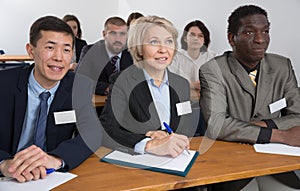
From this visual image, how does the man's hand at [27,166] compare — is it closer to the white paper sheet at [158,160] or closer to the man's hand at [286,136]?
the white paper sheet at [158,160]

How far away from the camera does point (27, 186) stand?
1.34m

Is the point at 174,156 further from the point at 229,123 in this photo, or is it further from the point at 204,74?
the point at 204,74

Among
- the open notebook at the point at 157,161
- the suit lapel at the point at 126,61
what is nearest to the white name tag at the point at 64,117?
the open notebook at the point at 157,161

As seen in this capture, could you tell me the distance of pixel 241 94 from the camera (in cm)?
217

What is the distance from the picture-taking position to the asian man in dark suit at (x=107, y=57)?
3.28 metres

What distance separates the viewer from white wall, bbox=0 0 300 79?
142 inches

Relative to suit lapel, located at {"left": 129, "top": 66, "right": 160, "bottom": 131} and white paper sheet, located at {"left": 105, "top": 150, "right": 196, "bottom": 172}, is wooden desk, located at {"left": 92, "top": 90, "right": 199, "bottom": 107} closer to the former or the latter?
suit lapel, located at {"left": 129, "top": 66, "right": 160, "bottom": 131}

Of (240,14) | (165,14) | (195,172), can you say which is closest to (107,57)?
(240,14)

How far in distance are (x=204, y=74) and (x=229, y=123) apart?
0.37 metres

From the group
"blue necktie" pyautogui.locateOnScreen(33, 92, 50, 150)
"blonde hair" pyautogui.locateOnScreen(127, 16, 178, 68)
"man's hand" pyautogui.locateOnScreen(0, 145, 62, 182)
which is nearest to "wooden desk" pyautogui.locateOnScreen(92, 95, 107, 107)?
"blonde hair" pyautogui.locateOnScreen(127, 16, 178, 68)

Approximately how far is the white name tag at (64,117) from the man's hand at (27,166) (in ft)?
1.09

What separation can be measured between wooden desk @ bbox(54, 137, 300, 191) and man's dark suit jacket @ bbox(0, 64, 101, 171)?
0.37ft

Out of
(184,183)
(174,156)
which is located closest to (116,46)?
(174,156)

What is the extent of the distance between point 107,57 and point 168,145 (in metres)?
2.37
